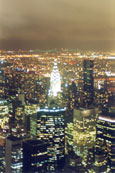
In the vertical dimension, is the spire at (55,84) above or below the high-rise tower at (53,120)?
above

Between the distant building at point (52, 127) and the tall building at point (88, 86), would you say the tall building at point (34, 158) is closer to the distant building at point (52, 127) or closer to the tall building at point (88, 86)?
the distant building at point (52, 127)

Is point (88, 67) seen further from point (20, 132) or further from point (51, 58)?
point (20, 132)

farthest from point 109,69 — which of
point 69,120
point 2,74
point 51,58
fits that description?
point 2,74

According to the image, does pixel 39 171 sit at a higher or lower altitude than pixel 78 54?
lower

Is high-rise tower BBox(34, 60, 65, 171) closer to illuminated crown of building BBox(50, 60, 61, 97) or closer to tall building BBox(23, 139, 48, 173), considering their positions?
illuminated crown of building BBox(50, 60, 61, 97)

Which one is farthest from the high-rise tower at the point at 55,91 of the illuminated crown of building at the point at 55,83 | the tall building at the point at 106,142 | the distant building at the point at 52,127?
the tall building at the point at 106,142

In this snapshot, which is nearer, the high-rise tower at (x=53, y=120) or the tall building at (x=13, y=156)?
the tall building at (x=13, y=156)

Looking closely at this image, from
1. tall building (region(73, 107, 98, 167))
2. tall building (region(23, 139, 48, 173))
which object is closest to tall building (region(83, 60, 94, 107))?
tall building (region(73, 107, 98, 167))
